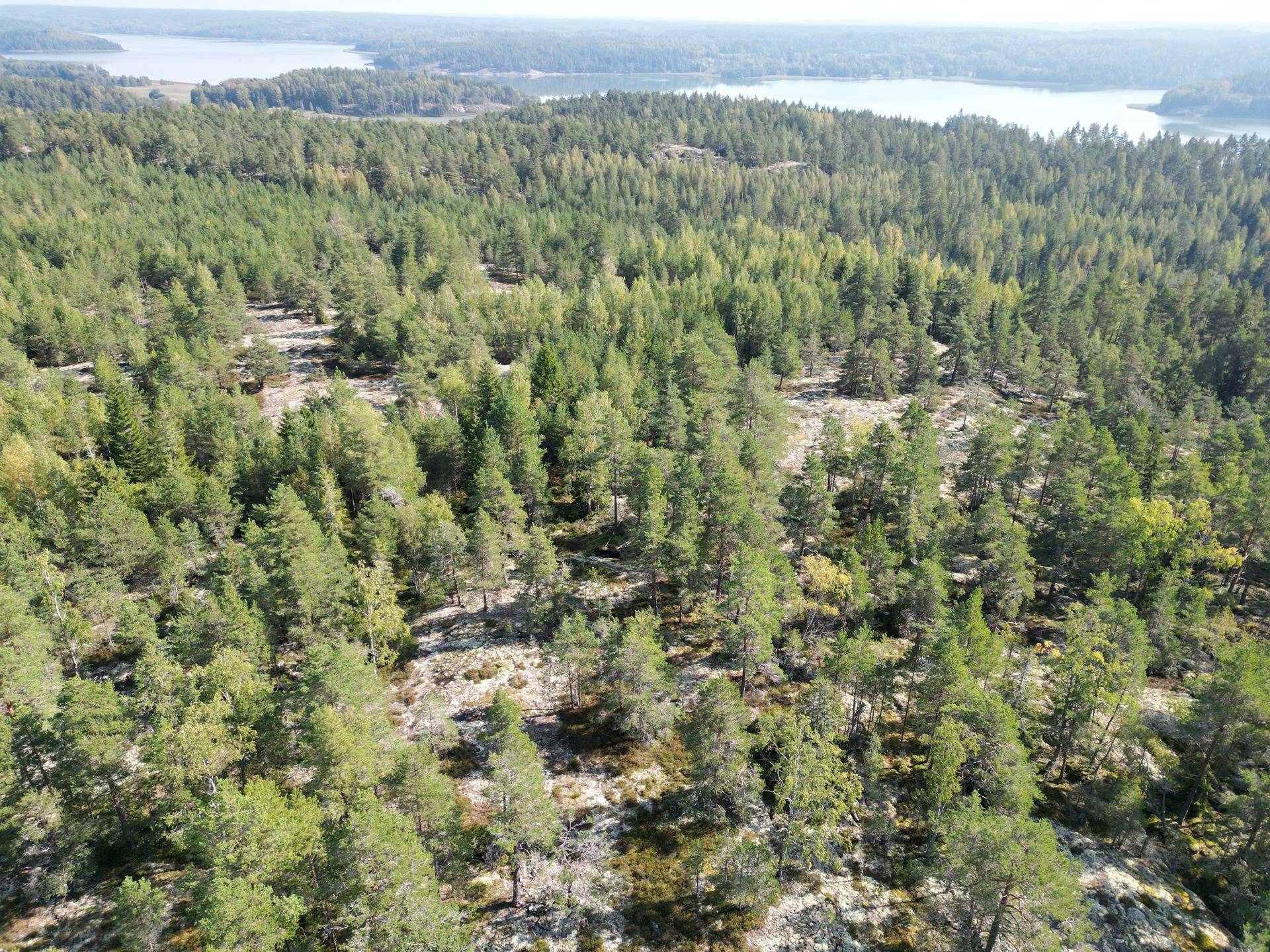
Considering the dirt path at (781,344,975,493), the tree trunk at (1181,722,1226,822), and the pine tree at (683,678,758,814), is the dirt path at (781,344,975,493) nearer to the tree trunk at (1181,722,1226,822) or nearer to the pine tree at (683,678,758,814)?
the tree trunk at (1181,722,1226,822)

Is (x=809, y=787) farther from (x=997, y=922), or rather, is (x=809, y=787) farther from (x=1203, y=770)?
(x=1203, y=770)

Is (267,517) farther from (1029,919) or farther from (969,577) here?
(969,577)

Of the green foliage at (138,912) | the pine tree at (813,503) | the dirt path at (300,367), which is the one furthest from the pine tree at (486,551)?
the dirt path at (300,367)

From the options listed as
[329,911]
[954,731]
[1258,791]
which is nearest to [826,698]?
[954,731]

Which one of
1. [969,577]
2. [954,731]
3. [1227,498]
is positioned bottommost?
[969,577]

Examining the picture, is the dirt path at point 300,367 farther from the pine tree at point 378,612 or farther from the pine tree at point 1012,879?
the pine tree at point 1012,879

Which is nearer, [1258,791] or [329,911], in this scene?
[329,911]

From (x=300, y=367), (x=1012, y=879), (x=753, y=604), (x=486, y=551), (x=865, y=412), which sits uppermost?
(x=753, y=604)

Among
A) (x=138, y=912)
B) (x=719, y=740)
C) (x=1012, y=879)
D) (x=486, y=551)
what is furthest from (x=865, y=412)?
(x=138, y=912)

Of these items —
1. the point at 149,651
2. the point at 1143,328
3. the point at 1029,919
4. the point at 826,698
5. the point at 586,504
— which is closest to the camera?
the point at 1029,919

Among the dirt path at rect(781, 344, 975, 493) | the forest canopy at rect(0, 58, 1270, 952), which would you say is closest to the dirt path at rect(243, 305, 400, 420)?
the forest canopy at rect(0, 58, 1270, 952)

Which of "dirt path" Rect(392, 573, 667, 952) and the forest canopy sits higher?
the forest canopy
